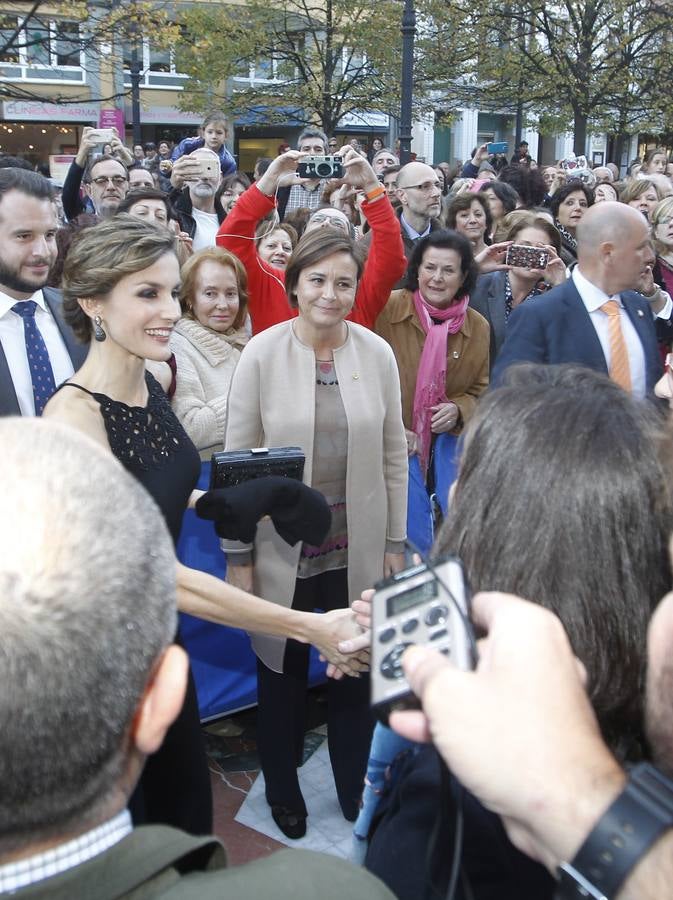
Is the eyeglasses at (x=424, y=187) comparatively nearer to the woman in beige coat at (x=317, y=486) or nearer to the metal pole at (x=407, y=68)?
the woman in beige coat at (x=317, y=486)

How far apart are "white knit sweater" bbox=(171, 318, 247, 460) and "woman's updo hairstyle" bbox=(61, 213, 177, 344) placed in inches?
36.4

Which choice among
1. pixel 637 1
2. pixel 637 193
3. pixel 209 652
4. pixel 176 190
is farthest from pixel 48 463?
pixel 637 1

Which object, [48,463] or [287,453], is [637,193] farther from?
[48,463]

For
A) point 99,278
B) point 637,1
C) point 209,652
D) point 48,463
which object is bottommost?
point 209,652

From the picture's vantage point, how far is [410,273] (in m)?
4.80

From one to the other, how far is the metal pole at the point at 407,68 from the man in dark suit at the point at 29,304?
8064mm

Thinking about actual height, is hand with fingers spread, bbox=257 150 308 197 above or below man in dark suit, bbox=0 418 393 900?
above

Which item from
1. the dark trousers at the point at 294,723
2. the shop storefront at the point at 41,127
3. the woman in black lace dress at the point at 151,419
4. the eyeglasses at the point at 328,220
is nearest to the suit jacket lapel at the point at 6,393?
the woman in black lace dress at the point at 151,419

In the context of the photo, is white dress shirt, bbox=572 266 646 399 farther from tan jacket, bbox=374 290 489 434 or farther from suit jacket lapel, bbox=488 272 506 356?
suit jacket lapel, bbox=488 272 506 356

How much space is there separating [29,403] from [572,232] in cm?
578

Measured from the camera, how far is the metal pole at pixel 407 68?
11328 millimetres

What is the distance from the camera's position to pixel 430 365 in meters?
4.55

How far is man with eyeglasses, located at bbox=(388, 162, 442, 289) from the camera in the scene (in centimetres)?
591

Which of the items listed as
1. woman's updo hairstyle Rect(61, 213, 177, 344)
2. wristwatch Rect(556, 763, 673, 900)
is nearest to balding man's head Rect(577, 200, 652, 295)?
woman's updo hairstyle Rect(61, 213, 177, 344)
